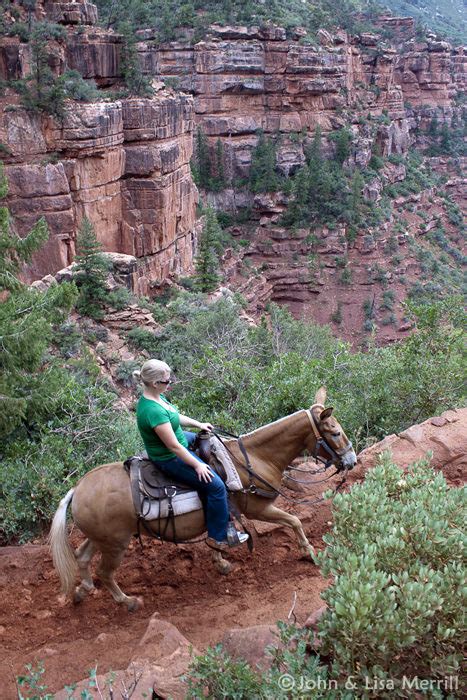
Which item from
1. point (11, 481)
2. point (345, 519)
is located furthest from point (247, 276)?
point (345, 519)

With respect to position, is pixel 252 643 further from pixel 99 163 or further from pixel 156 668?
pixel 99 163

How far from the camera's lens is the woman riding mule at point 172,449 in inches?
223

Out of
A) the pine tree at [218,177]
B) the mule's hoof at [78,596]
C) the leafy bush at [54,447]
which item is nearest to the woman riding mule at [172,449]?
the mule's hoof at [78,596]

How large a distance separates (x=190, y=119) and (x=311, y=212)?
1482 cm

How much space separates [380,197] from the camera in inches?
2042

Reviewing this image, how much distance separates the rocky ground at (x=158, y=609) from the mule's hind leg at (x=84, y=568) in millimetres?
143

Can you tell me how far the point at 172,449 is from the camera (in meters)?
5.68

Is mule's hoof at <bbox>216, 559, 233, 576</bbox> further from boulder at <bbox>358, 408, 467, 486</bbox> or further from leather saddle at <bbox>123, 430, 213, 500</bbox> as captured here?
boulder at <bbox>358, 408, 467, 486</bbox>

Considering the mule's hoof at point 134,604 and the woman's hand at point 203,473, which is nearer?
the woman's hand at point 203,473

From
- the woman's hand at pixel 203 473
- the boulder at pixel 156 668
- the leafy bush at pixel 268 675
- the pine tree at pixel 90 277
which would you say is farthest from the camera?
the pine tree at pixel 90 277

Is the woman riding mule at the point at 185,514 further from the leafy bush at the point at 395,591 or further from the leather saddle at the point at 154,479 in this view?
the leafy bush at the point at 395,591

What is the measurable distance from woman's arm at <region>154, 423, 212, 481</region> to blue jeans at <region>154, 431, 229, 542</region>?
0.40ft

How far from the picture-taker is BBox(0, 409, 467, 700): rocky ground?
5.36 metres

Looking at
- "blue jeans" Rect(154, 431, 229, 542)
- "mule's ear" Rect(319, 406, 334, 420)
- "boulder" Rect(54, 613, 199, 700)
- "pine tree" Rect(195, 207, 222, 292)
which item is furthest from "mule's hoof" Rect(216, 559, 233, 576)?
"pine tree" Rect(195, 207, 222, 292)
